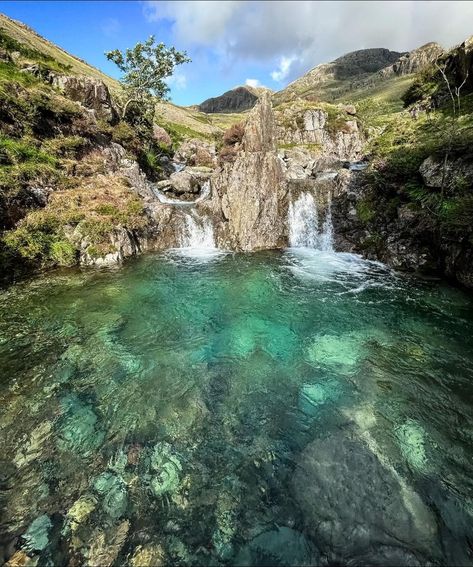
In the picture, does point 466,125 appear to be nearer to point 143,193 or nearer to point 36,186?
point 143,193

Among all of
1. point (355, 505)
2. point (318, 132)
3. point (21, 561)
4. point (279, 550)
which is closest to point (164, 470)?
point (21, 561)

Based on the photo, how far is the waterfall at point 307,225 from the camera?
961 inches

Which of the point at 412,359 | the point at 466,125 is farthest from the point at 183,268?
the point at 466,125

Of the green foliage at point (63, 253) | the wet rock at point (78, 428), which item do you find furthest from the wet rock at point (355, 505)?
the green foliage at point (63, 253)

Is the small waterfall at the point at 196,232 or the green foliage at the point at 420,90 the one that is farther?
the green foliage at the point at 420,90

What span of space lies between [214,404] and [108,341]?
5303mm

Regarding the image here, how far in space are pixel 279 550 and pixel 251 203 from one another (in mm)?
22626

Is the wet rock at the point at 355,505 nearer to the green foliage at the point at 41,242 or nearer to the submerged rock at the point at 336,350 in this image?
the submerged rock at the point at 336,350

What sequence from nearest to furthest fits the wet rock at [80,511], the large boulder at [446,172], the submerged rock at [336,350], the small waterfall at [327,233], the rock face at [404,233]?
the wet rock at [80,511] < the submerged rock at [336,350] < the rock face at [404,233] < the large boulder at [446,172] < the small waterfall at [327,233]

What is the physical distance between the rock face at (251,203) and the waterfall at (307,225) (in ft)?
2.34

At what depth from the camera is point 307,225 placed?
2509 centimetres

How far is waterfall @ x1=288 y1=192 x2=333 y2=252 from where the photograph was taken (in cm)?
2441

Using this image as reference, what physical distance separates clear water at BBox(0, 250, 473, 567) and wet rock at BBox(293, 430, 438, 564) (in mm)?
27

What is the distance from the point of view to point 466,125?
2003 centimetres
